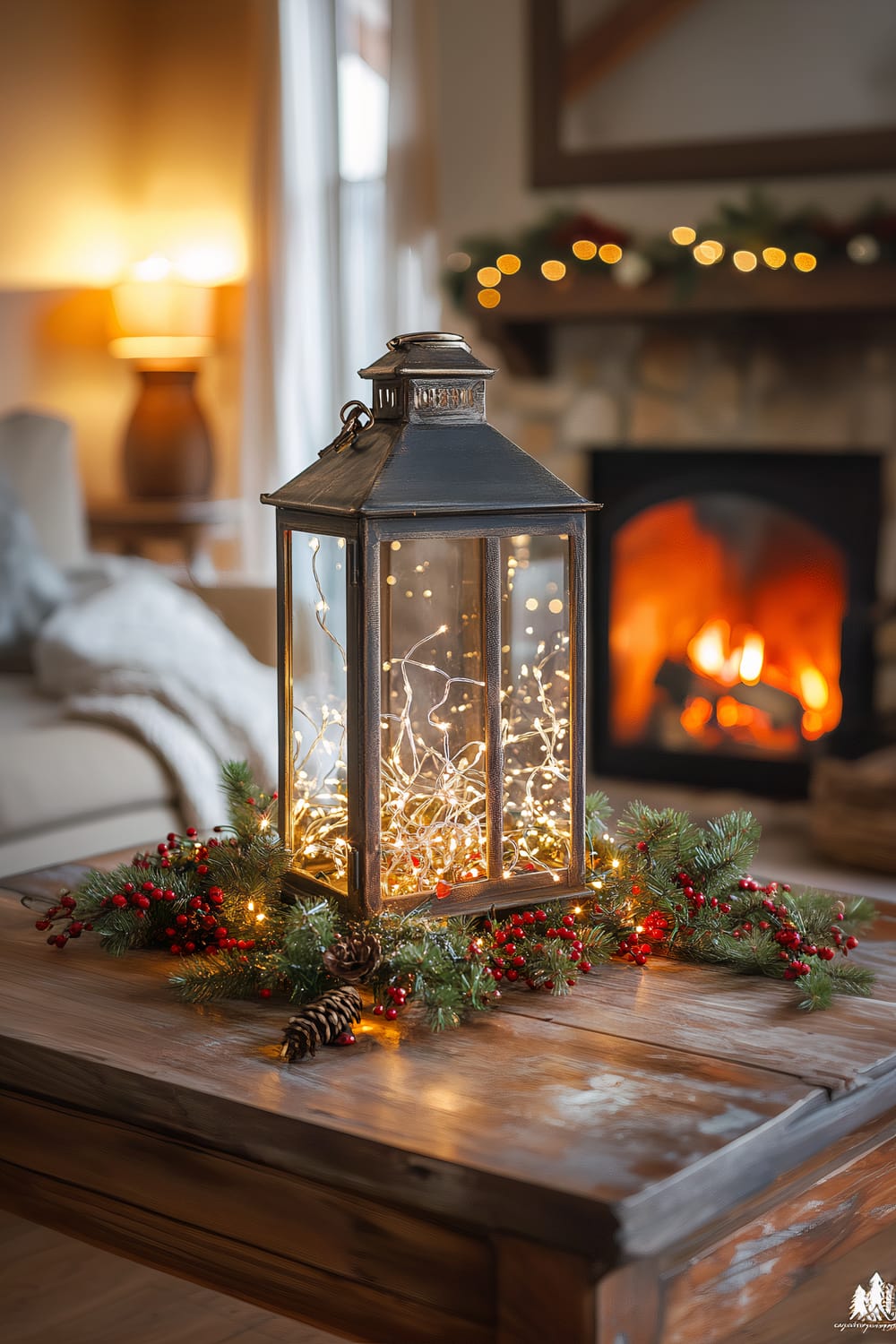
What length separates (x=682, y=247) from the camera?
324 centimetres

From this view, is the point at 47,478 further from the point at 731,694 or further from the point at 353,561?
the point at 353,561

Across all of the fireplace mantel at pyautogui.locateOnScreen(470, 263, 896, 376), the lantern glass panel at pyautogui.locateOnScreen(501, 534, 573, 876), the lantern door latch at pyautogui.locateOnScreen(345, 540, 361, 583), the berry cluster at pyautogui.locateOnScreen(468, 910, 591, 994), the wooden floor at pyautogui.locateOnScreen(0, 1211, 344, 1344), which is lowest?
the wooden floor at pyautogui.locateOnScreen(0, 1211, 344, 1344)

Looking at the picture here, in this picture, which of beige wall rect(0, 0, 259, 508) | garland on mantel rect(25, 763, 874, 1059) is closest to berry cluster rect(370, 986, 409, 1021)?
garland on mantel rect(25, 763, 874, 1059)

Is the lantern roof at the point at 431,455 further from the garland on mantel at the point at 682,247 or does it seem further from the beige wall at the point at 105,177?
the beige wall at the point at 105,177

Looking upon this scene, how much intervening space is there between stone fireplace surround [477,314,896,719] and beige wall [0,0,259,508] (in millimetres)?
1289

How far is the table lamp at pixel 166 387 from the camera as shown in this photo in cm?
A: 429

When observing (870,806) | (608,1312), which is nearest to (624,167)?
(870,806)

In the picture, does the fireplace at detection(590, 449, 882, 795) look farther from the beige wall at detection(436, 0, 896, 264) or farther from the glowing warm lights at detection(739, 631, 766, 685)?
the beige wall at detection(436, 0, 896, 264)

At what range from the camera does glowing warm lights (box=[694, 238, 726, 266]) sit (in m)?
3.22

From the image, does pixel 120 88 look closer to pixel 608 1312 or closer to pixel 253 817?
pixel 253 817

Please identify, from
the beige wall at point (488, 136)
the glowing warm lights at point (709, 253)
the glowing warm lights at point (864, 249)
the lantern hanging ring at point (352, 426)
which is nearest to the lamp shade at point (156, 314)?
the beige wall at point (488, 136)

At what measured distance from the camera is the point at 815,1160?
3.43 feet

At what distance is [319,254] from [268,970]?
11.3 ft

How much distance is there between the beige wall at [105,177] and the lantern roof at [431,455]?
339 centimetres
